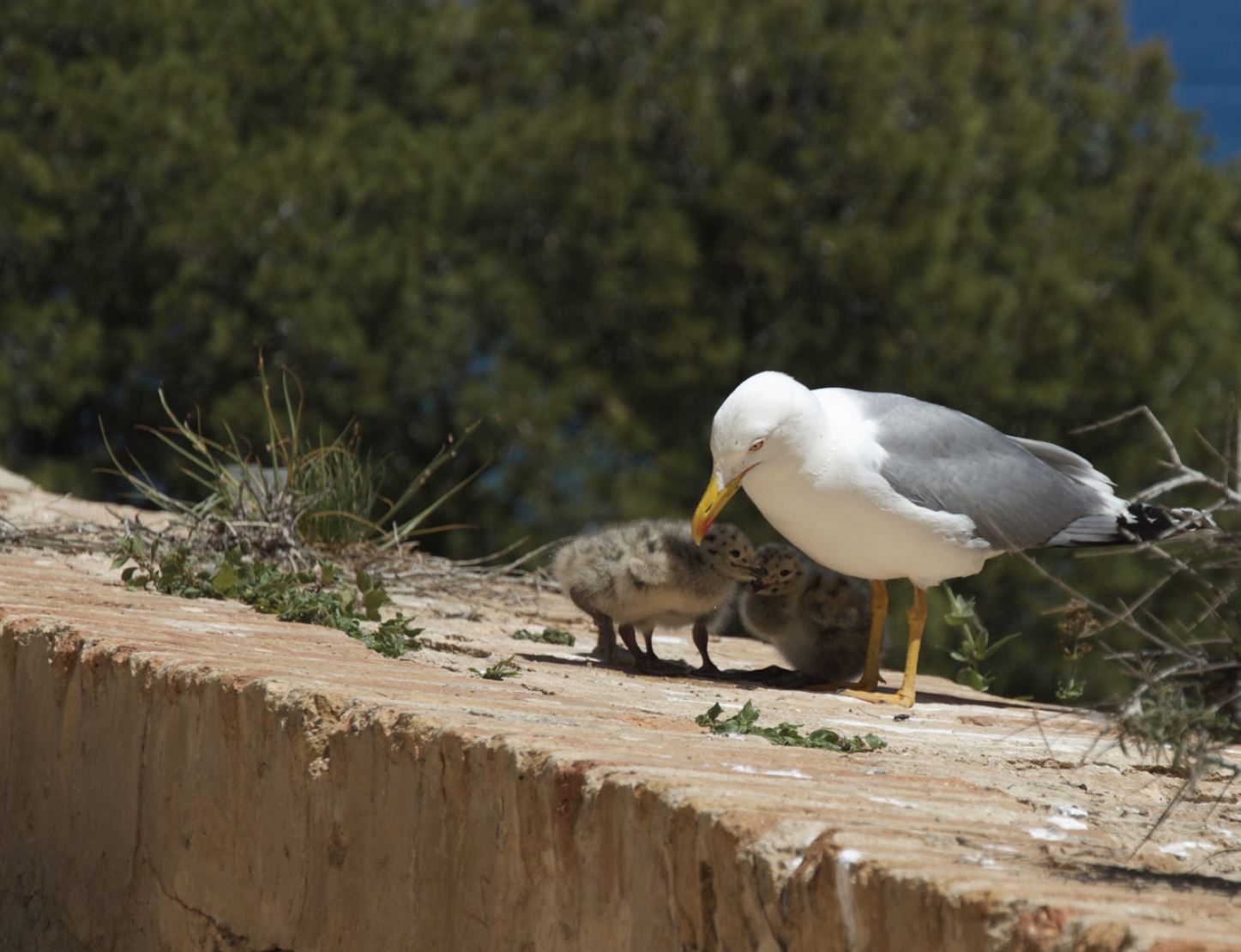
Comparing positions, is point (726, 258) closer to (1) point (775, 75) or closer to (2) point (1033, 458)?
(1) point (775, 75)

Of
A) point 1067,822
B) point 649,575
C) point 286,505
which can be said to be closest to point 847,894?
point 1067,822

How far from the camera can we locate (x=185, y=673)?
11.6 ft

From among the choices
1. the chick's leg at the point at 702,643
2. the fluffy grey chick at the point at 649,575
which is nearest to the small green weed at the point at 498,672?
the fluffy grey chick at the point at 649,575

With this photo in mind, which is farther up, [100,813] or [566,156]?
[566,156]

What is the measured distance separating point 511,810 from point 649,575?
2.22 m

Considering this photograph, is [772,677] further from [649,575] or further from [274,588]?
[274,588]

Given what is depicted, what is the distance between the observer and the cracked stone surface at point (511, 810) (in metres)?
2.21

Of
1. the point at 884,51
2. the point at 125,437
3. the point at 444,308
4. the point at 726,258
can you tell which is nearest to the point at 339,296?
the point at 444,308

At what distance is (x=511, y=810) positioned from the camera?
2756 mm

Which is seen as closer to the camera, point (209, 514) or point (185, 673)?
point (185, 673)

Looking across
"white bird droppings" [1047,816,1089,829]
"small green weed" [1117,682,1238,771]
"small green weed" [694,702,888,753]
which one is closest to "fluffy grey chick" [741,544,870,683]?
"small green weed" [694,702,888,753]

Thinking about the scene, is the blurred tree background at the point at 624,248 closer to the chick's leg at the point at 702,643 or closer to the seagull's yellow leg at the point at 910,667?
the seagull's yellow leg at the point at 910,667

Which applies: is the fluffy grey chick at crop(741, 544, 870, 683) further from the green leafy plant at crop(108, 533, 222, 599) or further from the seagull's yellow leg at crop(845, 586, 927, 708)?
the green leafy plant at crop(108, 533, 222, 599)

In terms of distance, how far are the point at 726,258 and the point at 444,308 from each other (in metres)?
2.49
